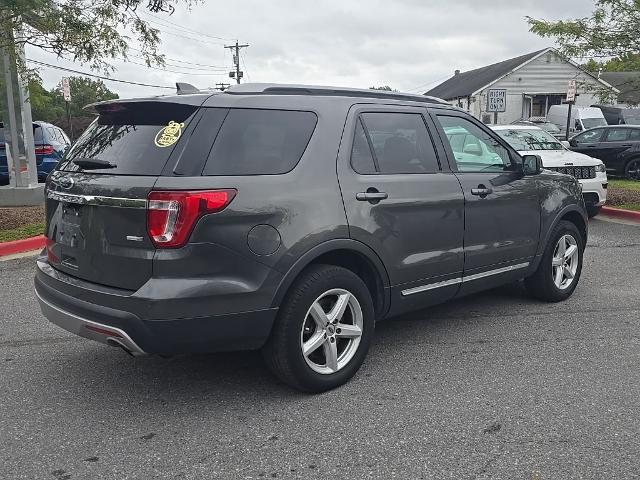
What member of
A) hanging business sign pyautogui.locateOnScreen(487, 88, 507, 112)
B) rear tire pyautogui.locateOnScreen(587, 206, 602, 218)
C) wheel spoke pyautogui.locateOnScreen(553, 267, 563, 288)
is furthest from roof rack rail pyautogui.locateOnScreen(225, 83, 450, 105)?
hanging business sign pyautogui.locateOnScreen(487, 88, 507, 112)

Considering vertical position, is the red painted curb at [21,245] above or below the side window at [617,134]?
below

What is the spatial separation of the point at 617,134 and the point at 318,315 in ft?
47.6

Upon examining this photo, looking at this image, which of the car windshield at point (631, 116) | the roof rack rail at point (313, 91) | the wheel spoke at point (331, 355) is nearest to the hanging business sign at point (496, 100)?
the roof rack rail at point (313, 91)

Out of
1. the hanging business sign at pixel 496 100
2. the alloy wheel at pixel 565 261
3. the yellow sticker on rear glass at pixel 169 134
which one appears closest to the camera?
the yellow sticker on rear glass at pixel 169 134

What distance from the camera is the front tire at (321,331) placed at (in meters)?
3.49

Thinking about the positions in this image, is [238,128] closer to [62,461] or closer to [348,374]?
[348,374]

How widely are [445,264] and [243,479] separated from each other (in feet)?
7.13

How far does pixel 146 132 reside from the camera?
3.46 metres

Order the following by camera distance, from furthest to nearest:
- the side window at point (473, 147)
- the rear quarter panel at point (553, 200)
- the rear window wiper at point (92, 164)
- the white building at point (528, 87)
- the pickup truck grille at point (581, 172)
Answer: the white building at point (528, 87)
the pickup truck grille at point (581, 172)
the rear quarter panel at point (553, 200)
the side window at point (473, 147)
the rear window wiper at point (92, 164)

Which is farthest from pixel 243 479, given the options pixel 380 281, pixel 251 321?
pixel 380 281

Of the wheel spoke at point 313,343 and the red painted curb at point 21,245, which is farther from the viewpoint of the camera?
the red painted curb at point 21,245

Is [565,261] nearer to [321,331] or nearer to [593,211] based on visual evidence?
[321,331]

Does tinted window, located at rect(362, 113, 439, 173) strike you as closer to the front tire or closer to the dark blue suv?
the front tire

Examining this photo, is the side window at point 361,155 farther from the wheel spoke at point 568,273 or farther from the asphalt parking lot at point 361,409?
the wheel spoke at point 568,273
